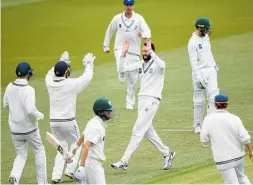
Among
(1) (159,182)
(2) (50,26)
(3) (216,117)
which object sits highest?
(2) (50,26)

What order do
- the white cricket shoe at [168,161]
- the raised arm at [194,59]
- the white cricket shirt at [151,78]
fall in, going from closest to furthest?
the white cricket shirt at [151,78], the white cricket shoe at [168,161], the raised arm at [194,59]

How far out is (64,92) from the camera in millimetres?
19047

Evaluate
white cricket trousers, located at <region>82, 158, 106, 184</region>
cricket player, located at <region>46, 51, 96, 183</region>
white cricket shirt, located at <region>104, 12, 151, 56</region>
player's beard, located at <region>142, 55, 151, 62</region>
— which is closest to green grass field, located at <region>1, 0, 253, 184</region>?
cricket player, located at <region>46, 51, 96, 183</region>

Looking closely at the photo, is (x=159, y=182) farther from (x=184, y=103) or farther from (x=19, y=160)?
(x=184, y=103)

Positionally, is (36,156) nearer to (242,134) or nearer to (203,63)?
(242,134)

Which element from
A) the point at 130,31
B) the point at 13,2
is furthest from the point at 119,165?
the point at 13,2

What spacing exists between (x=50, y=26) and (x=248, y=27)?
21.8 ft

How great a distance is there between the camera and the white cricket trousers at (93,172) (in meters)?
16.6

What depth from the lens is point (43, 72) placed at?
29859 millimetres

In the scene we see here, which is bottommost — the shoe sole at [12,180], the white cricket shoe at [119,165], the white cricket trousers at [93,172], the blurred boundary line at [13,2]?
the shoe sole at [12,180]

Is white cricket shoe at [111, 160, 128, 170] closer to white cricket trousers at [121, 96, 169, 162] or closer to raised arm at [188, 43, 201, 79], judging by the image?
white cricket trousers at [121, 96, 169, 162]

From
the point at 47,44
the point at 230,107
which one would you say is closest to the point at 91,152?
the point at 230,107

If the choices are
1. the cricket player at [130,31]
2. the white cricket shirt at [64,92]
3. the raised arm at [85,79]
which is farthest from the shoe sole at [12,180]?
the cricket player at [130,31]

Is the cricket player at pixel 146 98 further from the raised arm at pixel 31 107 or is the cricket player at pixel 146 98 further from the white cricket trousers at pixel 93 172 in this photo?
the white cricket trousers at pixel 93 172
